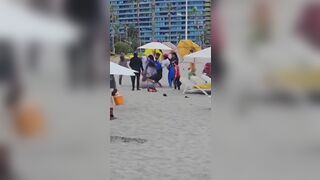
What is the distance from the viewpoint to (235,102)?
5.75 feet

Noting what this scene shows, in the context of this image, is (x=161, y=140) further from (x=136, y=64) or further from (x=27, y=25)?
(x=136, y=64)

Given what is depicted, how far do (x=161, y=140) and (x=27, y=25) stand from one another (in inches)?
216

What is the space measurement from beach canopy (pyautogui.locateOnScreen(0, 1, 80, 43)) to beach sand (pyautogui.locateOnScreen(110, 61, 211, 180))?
1.08m

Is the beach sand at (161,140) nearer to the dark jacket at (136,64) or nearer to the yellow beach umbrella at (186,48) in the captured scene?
the dark jacket at (136,64)

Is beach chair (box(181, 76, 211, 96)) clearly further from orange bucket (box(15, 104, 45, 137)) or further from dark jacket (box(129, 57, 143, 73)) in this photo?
orange bucket (box(15, 104, 45, 137))

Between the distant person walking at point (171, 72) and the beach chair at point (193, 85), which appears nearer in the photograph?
the beach chair at point (193, 85)

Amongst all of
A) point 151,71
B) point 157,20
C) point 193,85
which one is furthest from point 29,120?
point 157,20

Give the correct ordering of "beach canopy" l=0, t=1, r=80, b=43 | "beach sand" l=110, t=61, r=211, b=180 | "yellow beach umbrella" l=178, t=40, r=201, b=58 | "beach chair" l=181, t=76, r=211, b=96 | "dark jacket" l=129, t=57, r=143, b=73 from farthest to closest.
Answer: "yellow beach umbrella" l=178, t=40, r=201, b=58 → "dark jacket" l=129, t=57, r=143, b=73 → "beach chair" l=181, t=76, r=211, b=96 → "beach sand" l=110, t=61, r=211, b=180 → "beach canopy" l=0, t=1, r=80, b=43

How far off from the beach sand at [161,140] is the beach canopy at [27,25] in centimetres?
108

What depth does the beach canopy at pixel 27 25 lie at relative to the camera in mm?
1765

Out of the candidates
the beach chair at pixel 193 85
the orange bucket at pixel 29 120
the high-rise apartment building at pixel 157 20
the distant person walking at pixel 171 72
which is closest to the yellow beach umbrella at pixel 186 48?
the distant person walking at pixel 171 72

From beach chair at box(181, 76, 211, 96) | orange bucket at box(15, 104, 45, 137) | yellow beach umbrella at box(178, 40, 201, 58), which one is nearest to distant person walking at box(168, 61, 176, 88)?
beach chair at box(181, 76, 211, 96)

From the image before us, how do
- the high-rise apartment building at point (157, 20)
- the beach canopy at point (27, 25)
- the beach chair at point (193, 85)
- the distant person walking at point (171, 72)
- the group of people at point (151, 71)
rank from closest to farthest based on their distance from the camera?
the beach canopy at point (27, 25) → the beach chair at point (193, 85) → the group of people at point (151, 71) → the distant person walking at point (171, 72) → the high-rise apartment building at point (157, 20)

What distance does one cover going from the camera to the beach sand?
524cm
